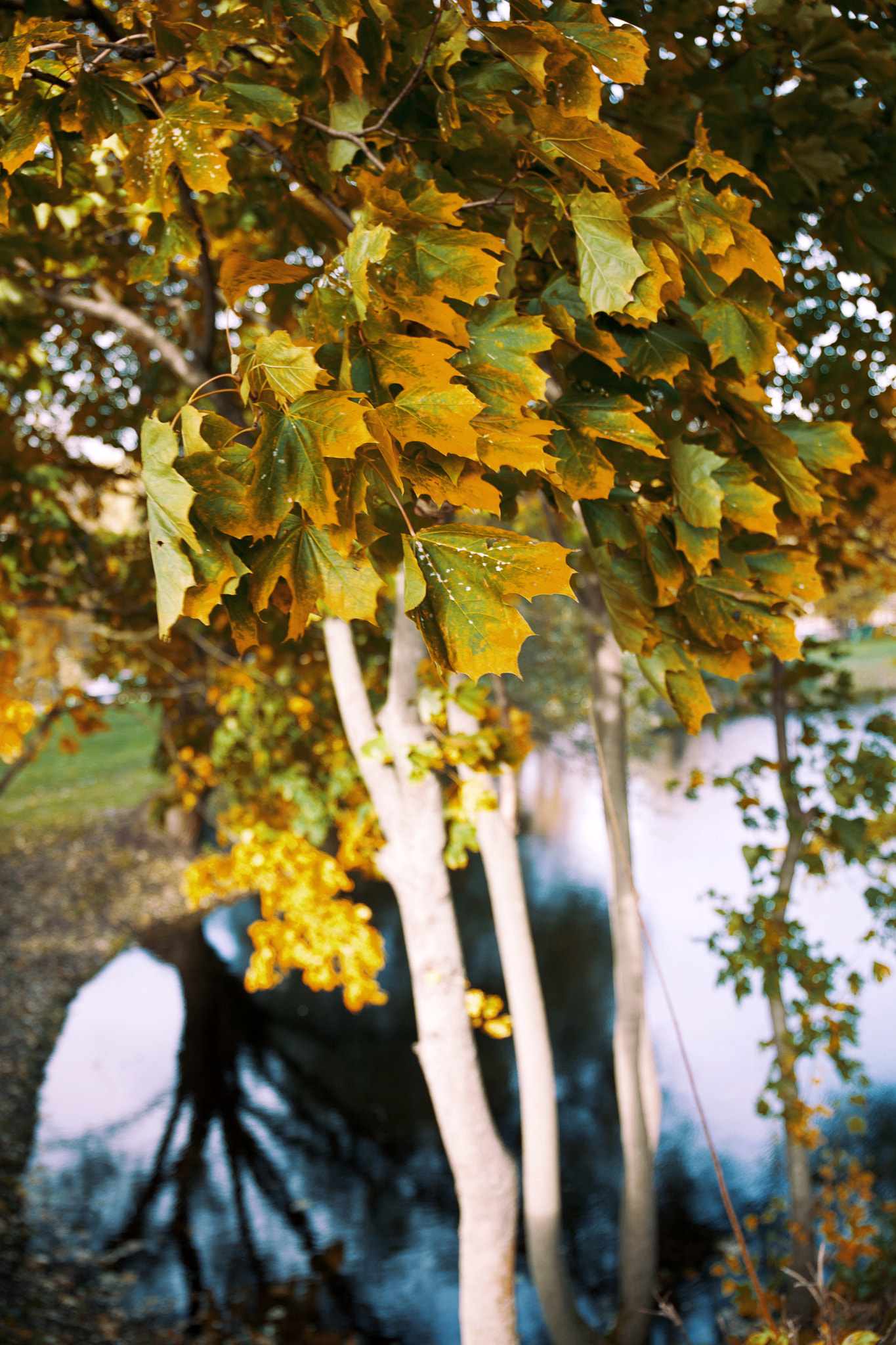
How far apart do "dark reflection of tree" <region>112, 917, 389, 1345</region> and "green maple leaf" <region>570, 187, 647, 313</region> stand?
490cm

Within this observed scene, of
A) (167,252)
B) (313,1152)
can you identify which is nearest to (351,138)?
(167,252)

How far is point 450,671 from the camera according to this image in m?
0.97

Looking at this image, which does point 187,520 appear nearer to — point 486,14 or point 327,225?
point 327,225

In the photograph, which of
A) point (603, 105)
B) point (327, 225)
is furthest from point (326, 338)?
point (603, 105)

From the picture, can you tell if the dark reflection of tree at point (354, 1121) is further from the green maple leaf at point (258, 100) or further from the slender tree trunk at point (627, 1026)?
the green maple leaf at point (258, 100)

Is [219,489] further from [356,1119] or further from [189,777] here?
[356,1119]

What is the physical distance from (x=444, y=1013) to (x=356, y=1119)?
4.20 m

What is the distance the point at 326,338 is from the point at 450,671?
1.60 ft

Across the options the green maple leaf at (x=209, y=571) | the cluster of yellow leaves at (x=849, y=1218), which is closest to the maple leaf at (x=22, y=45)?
the green maple leaf at (x=209, y=571)

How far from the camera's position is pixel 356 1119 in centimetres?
602

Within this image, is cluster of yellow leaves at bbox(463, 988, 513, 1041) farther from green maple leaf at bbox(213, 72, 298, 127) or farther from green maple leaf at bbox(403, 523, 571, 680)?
green maple leaf at bbox(213, 72, 298, 127)

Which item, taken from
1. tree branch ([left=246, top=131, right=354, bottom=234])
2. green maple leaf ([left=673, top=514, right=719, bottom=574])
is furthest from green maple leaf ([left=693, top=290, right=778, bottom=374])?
tree branch ([left=246, top=131, right=354, bottom=234])

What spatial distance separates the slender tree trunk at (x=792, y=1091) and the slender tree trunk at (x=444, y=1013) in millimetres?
1665

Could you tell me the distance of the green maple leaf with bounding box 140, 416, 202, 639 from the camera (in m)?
0.96
